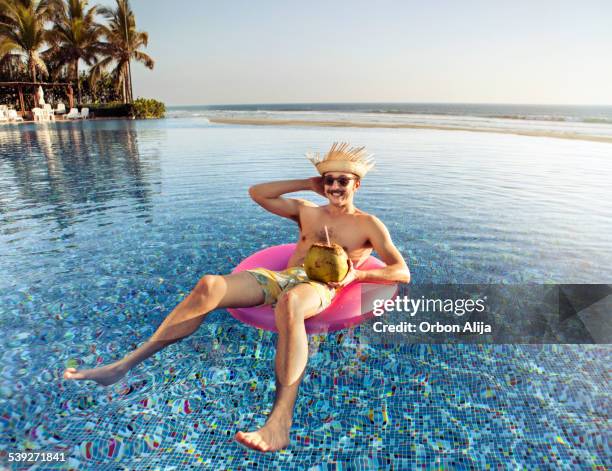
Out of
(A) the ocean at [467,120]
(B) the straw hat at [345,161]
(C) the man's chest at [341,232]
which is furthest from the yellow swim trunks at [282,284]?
(A) the ocean at [467,120]

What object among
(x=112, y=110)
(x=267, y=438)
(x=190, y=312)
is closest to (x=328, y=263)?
(x=190, y=312)

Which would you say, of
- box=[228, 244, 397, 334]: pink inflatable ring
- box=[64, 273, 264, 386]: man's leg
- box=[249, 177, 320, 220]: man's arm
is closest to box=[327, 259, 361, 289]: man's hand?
box=[228, 244, 397, 334]: pink inflatable ring

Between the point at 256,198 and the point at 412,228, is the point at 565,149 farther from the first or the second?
the point at 256,198

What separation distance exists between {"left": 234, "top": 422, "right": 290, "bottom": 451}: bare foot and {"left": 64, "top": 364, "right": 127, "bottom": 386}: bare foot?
0.99m

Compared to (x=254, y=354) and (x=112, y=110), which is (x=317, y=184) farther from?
(x=112, y=110)

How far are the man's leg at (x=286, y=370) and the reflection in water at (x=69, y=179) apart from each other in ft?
15.4

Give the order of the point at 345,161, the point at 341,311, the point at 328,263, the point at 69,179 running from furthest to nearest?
the point at 69,179
the point at 345,161
the point at 341,311
the point at 328,263

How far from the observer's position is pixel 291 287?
3006 mm

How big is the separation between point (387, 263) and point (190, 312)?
1.42m

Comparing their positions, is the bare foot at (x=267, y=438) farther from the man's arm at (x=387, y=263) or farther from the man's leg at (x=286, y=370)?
the man's arm at (x=387, y=263)

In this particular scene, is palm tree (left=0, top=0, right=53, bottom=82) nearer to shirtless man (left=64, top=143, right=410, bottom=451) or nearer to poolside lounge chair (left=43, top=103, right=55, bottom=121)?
poolside lounge chair (left=43, top=103, right=55, bottom=121)

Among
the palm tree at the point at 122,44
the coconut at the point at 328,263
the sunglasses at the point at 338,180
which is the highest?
the palm tree at the point at 122,44

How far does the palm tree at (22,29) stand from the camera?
2497 centimetres

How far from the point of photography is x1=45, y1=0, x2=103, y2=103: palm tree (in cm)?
2802
